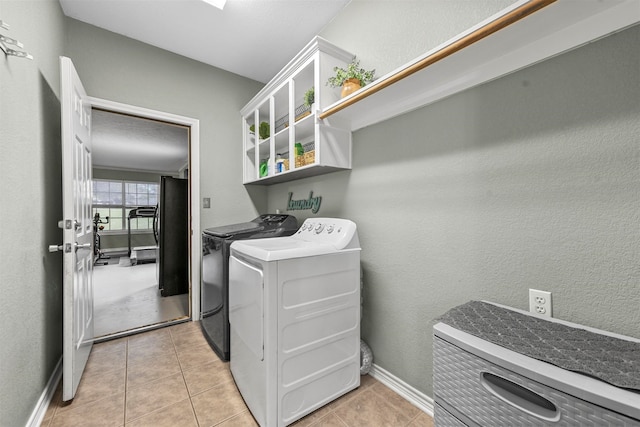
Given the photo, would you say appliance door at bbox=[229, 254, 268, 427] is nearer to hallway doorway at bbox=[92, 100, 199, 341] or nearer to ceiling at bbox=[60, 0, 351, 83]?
hallway doorway at bbox=[92, 100, 199, 341]

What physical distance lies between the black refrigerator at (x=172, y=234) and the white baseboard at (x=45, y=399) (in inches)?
67.3

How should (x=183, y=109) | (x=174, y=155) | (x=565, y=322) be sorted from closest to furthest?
(x=565, y=322)
(x=183, y=109)
(x=174, y=155)

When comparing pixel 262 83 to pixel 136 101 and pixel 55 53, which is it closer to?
pixel 136 101

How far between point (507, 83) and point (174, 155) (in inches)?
253

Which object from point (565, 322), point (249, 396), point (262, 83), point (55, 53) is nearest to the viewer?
point (565, 322)

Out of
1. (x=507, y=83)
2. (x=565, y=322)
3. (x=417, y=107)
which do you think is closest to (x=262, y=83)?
(x=417, y=107)

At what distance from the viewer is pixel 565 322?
94 centimetres

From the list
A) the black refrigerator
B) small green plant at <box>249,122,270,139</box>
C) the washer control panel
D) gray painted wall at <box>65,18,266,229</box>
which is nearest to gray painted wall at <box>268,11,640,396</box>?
the washer control panel

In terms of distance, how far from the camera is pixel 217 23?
217 cm

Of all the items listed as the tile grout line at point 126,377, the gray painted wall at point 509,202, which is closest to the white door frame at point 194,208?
the tile grout line at point 126,377

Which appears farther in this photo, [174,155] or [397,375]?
[174,155]

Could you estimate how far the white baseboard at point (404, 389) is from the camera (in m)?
1.43

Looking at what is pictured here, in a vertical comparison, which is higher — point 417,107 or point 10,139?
point 417,107

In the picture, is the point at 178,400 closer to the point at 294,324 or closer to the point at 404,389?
the point at 294,324
